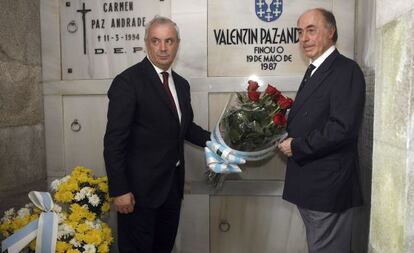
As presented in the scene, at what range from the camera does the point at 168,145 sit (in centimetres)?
228

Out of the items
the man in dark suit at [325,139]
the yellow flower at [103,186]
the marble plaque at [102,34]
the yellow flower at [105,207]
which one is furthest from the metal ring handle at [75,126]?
the man in dark suit at [325,139]

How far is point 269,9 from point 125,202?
1.71 metres

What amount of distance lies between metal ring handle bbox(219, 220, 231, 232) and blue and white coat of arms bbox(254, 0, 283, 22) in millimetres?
1574

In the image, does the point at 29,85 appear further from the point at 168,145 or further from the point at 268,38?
the point at 268,38

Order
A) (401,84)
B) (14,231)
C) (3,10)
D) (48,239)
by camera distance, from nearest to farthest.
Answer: (401,84) → (48,239) → (14,231) → (3,10)

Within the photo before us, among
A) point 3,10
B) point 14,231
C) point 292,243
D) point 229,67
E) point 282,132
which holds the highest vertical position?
point 3,10

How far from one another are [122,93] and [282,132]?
3.11ft

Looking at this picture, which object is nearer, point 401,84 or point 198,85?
point 401,84

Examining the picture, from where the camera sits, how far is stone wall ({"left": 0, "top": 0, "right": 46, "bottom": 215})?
2.59 m

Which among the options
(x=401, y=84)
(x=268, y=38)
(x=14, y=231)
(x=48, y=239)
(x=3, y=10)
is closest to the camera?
A: (x=401, y=84)

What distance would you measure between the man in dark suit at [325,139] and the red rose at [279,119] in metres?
0.05

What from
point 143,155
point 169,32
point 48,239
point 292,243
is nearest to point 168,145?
point 143,155

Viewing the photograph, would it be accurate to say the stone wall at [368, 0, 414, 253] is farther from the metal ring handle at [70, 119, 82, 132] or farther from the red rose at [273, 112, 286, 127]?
the metal ring handle at [70, 119, 82, 132]

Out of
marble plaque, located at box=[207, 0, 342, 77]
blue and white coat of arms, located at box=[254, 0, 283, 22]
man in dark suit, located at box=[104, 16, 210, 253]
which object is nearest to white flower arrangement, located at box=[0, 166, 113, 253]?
man in dark suit, located at box=[104, 16, 210, 253]
